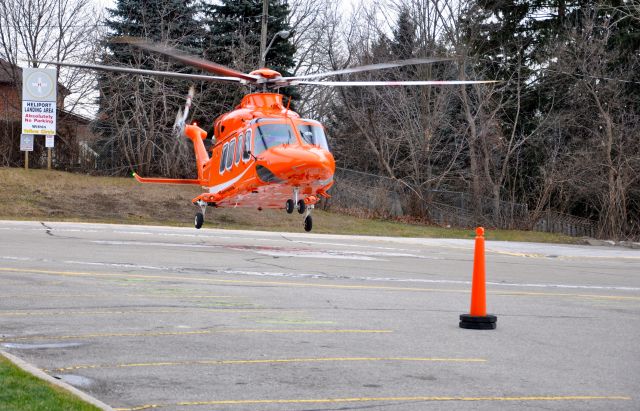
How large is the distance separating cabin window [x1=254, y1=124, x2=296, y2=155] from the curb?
536 inches

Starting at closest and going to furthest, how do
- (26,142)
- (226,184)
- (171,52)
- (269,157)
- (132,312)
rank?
(132,312) → (171,52) → (269,157) → (226,184) → (26,142)

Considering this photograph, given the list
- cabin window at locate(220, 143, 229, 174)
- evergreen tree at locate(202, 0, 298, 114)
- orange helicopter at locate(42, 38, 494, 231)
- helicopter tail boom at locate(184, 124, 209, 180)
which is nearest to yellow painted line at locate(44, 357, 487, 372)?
orange helicopter at locate(42, 38, 494, 231)

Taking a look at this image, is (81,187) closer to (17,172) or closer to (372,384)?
(17,172)

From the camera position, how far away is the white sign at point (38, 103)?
3641 centimetres

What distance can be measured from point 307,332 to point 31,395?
4.10m

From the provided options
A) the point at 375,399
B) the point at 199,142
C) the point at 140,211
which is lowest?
the point at 375,399

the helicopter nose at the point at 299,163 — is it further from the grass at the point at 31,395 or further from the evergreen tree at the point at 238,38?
the evergreen tree at the point at 238,38

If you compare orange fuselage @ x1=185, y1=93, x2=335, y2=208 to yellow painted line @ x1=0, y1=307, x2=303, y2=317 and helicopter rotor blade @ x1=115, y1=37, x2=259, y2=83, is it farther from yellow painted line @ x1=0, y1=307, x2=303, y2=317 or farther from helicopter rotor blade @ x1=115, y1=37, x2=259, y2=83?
yellow painted line @ x1=0, y1=307, x2=303, y2=317

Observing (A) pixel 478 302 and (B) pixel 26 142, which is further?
(B) pixel 26 142

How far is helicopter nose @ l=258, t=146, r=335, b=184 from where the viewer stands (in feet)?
66.2

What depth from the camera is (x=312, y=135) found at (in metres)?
21.0

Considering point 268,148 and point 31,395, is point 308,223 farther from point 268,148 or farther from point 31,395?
point 31,395

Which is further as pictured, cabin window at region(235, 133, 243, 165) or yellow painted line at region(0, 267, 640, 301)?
cabin window at region(235, 133, 243, 165)

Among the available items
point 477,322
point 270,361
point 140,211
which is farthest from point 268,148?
point 140,211
